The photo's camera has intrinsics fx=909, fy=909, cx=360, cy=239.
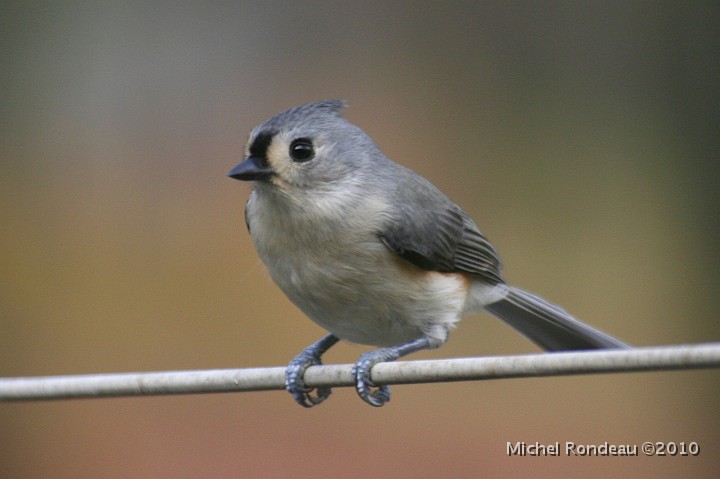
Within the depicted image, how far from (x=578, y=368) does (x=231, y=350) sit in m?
2.04

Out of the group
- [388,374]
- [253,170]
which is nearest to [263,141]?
[253,170]

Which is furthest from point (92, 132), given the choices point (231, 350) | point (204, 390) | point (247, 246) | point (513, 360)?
point (513, 360)

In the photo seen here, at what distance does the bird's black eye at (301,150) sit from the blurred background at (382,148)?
112 cm

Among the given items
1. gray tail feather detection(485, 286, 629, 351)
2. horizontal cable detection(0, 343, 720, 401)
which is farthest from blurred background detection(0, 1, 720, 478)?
horizontal cable detection(0, 343, 720, 401)

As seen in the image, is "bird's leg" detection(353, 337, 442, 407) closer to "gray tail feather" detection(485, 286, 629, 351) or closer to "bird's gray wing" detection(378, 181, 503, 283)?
"bird's gray wing" detection(378, 181, 503, 283)

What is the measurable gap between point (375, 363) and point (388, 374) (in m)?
0.43

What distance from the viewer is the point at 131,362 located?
3.02 m

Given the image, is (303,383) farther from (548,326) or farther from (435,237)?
(548,326)

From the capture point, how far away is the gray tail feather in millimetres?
2193

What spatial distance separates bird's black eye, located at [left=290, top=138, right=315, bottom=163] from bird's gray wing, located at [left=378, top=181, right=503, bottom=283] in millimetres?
219

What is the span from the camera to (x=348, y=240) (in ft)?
6.16

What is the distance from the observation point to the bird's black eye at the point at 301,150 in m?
1.92

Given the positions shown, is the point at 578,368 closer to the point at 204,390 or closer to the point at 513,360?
the point at 513,360

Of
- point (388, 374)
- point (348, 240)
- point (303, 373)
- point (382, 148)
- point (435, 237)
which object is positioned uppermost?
point (382, 148)
